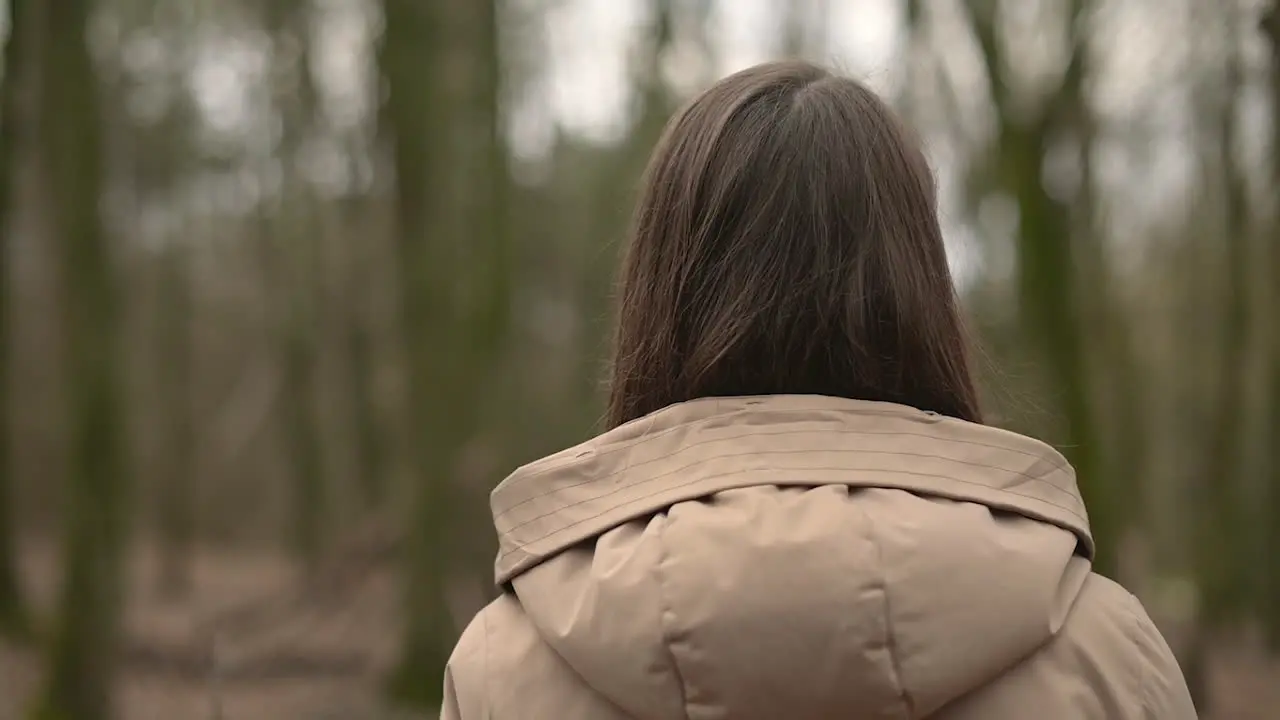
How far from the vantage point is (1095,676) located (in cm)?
127

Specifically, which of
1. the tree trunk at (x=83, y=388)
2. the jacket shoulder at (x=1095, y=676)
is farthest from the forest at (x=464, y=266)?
the jacket shoulder at (x=1095, y=676)

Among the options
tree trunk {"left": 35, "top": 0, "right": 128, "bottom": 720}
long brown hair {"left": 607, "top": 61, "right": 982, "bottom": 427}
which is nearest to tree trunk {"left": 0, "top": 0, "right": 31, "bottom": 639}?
tree trunk {"left": 35, "top": 0, "right": 128, "bottom": 720}

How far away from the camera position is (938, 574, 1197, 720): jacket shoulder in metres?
1.25

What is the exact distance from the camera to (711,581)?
1163 mm

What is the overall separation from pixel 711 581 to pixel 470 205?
8.82 meters

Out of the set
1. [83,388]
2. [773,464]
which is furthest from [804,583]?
[83,388]

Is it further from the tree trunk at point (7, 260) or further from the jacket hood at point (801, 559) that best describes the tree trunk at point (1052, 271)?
the tree trunk at point (7, 260)

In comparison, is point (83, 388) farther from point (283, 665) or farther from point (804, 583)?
point (804, 583)

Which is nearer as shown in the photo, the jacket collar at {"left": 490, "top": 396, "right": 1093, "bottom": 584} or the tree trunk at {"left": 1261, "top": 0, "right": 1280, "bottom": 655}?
the jacket collar at {"left": 490, "top": 396, "right": 1093, "bottom": 584}

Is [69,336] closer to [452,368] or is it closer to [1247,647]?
[452,368]

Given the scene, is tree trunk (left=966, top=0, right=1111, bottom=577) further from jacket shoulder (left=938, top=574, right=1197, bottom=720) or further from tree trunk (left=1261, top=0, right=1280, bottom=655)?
jacket shoulder (left=938, top=574, right=1197, bottom=720)

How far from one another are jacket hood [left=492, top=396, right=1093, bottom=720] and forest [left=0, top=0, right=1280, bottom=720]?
0.58 metres

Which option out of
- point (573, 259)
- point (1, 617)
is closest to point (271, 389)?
point (573, 259)

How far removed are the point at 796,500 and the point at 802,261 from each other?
0.32m
